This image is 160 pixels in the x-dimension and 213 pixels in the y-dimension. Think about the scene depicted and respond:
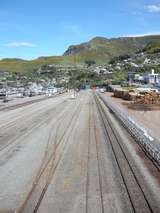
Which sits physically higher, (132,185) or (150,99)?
(132,185)

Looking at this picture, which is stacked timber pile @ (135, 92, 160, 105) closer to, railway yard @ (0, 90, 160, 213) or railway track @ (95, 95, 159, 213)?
railway yard @ (0, 90, 160, 213)

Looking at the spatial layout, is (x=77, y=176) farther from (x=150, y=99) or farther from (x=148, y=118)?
(x=150, y=99)

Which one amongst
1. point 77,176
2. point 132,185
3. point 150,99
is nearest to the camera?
point 132,185

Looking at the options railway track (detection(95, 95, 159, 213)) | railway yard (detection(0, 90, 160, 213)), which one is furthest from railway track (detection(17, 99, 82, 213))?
railway track (detection(95, 95, 159, 213))

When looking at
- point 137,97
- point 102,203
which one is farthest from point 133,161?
point 137,97

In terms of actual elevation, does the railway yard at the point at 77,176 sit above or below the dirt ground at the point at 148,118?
above

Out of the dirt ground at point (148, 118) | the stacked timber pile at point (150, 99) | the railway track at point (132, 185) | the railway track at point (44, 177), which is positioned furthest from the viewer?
the stacked timber pile at point (150, 99)

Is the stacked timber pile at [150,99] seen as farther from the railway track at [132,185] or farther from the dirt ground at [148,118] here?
the railway track at [132,185]

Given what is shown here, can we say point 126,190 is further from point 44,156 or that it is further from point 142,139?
point 142,139

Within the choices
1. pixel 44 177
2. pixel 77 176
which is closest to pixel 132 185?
pixel 77 176

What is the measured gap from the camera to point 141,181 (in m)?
16.2

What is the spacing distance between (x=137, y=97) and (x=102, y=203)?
71.2 m

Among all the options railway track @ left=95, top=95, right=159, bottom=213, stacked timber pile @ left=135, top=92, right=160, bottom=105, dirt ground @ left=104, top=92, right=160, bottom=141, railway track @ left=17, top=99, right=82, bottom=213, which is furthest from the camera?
stacked timber pile @ left=135, top=92, right=160, bottom=105

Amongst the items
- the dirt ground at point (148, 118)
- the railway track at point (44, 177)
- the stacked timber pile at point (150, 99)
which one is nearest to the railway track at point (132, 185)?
the railway track at point (44, 177)
